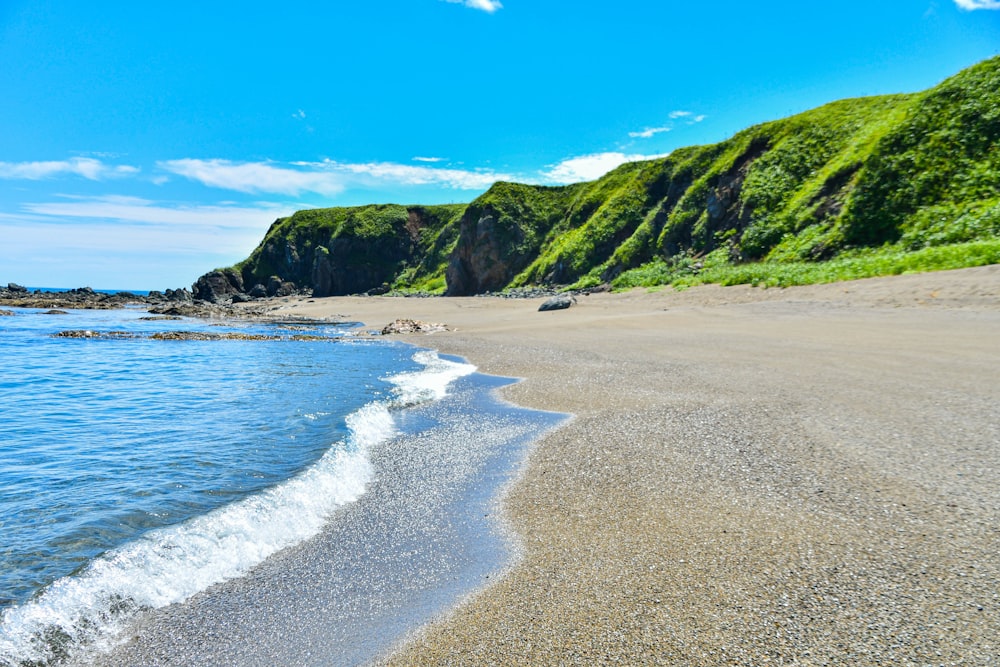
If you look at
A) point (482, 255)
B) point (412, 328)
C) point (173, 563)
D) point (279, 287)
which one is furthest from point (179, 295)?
point (173, 563)

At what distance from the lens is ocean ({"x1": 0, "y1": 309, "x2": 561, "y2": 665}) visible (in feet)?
11.4

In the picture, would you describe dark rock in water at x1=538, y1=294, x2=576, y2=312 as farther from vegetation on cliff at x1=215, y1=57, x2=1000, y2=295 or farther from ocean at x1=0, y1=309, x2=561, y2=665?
ocean at x1=0, y1=309, x2=561, y2=665

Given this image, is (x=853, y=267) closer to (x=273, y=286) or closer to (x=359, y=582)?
(x=359, y=582)

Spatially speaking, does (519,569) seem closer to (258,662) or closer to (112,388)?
(258,662)

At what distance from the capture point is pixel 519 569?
372cm

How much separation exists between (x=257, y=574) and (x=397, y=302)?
47.4m

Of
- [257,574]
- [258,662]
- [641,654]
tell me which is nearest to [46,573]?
[257,574]

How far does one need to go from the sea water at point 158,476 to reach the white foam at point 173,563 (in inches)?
0.4

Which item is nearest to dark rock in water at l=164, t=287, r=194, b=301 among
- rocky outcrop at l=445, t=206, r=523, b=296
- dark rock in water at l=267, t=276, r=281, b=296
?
dark rock in water at l=267, t=276, r=281, b=296

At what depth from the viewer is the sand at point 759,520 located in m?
2.78

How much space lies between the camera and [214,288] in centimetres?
7588

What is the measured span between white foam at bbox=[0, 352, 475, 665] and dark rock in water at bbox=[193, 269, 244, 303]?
3072 inches

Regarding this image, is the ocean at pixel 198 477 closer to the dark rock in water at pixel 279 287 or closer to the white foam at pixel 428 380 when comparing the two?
the white foam at pixel 428 380

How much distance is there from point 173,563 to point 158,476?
218 cm
